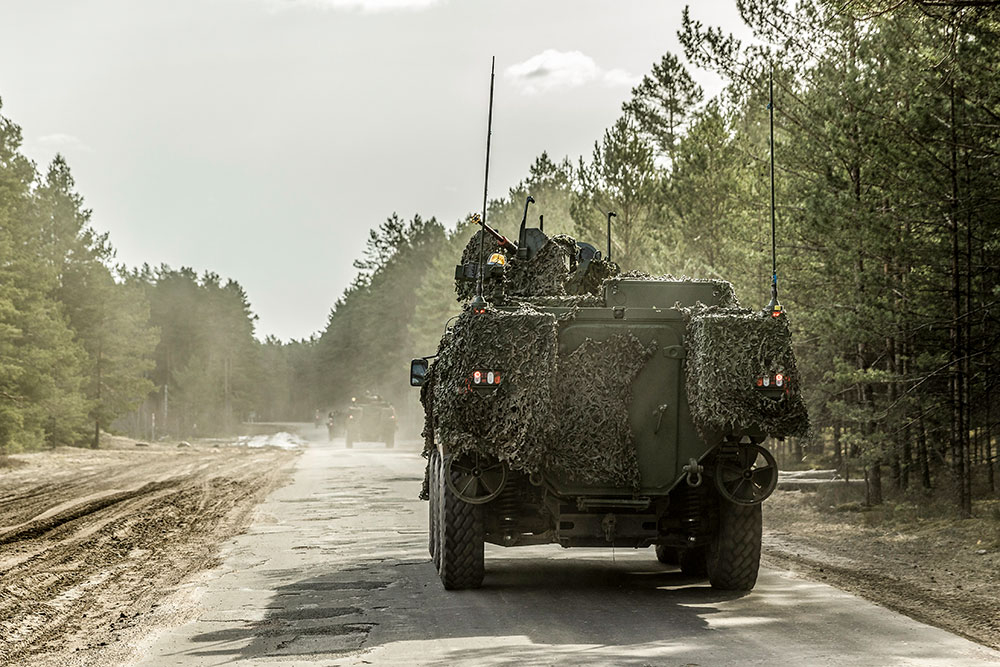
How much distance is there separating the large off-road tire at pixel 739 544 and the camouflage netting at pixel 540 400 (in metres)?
1.05

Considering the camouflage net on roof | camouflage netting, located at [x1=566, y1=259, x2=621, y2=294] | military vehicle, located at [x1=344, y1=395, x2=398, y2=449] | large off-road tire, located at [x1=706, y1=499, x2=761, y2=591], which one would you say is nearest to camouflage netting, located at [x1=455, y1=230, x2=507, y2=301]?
the camouflage net on roof

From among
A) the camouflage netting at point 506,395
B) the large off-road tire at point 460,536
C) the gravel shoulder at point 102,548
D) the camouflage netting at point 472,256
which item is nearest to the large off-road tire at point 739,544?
the camouflage netting at point 506,395

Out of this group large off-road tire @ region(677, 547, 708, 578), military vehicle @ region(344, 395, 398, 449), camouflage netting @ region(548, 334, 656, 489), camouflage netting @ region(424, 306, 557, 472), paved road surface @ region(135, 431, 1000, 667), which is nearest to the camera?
paved road surface @ region(135, 431, 1000, 667)

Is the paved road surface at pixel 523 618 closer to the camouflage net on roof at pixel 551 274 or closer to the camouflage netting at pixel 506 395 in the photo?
the camouflage netting at pixel 506 395

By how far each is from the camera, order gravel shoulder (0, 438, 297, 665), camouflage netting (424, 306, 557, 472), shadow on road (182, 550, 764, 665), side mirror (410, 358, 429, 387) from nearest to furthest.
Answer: shadow on road (182, 550, 764, 665) < gravel shoulder (0, 438, 297, 665) < camouflage netting (424, 306, 557, 472) < side mirror (410, 358, 429, 387)

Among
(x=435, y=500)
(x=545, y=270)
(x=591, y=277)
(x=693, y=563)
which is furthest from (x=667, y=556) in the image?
(x=545, y=270)

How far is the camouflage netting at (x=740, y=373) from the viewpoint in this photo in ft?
30.4

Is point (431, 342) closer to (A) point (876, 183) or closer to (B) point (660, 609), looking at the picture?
(A) point (876, 183)

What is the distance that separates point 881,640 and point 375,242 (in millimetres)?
123432

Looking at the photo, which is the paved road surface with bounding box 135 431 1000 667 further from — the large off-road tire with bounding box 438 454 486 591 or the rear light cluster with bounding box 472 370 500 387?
the rear light cluster with bounding box 472 370 500 387

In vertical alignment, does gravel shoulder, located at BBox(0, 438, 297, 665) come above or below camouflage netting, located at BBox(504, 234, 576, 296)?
below

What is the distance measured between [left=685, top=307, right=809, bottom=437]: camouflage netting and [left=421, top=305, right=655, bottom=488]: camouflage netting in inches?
20.0

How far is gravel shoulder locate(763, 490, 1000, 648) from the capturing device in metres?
9.25

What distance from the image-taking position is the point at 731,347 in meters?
9.32
